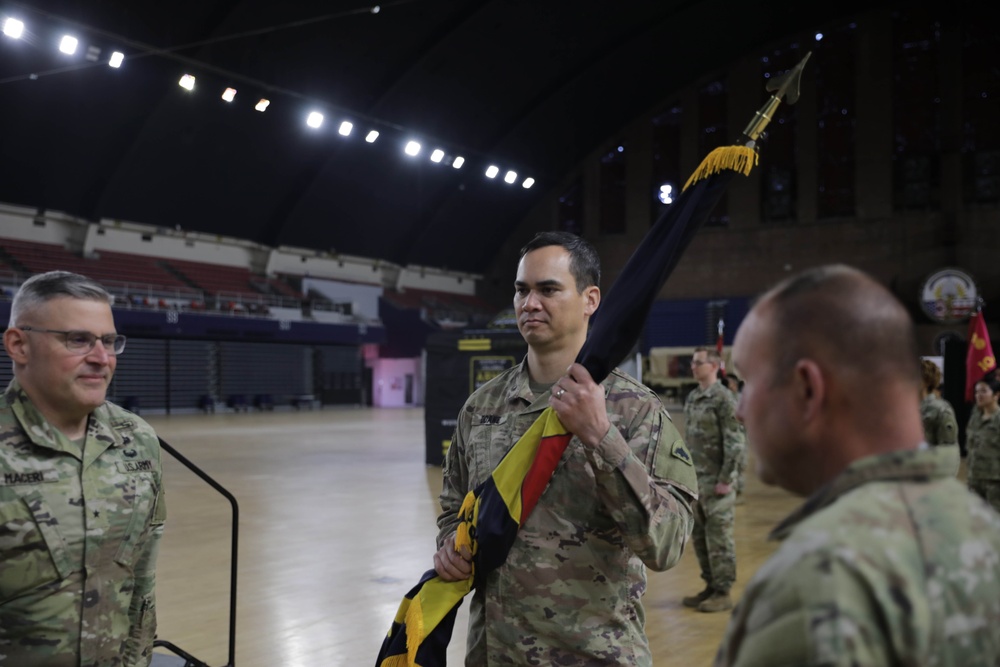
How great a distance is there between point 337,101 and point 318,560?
793 inches

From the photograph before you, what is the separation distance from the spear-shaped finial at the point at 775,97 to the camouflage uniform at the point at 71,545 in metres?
1.81

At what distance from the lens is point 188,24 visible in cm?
2081

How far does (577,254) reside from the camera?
90.3 inches

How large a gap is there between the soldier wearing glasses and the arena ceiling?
1667cm

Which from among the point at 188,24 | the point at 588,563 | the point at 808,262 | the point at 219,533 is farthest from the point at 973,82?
the point at 588,563

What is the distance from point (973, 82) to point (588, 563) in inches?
1179

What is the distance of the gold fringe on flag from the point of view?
7.76 feet

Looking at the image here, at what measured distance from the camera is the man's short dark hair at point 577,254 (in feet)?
7.46

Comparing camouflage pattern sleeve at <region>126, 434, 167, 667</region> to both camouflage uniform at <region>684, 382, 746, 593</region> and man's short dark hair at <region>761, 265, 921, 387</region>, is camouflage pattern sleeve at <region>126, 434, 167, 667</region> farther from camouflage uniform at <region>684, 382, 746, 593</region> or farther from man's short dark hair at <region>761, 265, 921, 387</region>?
camouflage uniform at <region>684, 382, 746, 593</region>

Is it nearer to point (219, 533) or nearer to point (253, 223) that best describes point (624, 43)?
point (253, 223)

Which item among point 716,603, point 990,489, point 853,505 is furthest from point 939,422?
point 853,505

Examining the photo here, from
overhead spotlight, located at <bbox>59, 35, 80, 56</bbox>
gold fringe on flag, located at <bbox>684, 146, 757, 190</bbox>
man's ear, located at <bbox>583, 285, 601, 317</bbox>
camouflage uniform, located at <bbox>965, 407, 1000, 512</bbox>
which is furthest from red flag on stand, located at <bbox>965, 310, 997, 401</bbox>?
overhead spotlight, located at <bbox>59, 35, 80, 56</bbox>

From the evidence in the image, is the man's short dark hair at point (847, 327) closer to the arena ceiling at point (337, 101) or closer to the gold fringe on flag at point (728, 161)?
the gold fringe on flag at point (728, 161)

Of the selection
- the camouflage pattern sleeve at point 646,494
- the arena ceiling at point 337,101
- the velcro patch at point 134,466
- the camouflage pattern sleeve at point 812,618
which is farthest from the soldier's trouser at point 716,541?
the arena ceiling at point 337,101
